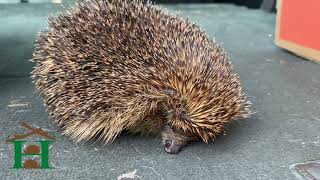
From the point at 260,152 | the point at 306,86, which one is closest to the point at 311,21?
the point at 306,86

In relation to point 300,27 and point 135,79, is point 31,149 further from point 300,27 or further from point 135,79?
point 300,27

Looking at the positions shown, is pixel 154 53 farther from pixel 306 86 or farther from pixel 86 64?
pixel 306 86

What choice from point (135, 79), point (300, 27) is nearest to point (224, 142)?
point (135, 79)

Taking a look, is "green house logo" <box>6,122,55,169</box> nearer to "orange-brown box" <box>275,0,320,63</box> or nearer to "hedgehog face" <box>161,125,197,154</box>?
"hedgehog face" <box>161,125,197,154</box>

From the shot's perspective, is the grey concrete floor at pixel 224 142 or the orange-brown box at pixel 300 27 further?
the orange-brown box at pixel 300 27

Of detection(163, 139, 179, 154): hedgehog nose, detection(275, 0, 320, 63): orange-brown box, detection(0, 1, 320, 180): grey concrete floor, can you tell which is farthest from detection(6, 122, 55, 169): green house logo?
detection(275, 0, 320, 63): orange-brown box

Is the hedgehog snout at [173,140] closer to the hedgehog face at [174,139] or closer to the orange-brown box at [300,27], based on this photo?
the hedgehog face at [174,139]

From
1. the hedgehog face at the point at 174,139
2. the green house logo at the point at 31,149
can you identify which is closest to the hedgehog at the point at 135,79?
the hedgehog face at the point at 174,139
